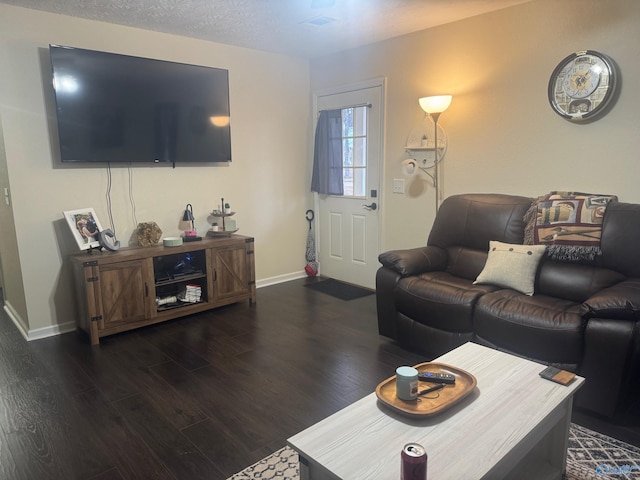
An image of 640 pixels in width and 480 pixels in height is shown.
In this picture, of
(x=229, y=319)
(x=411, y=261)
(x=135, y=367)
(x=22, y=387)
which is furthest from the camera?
(x=229, y=319)

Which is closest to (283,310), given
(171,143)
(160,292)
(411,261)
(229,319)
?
(229,319)

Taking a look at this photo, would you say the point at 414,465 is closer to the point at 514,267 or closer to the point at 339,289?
the point at 514,267

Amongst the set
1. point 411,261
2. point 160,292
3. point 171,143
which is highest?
point 171,143

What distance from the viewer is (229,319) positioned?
3.84 metres

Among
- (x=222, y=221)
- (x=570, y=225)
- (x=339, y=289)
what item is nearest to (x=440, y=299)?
(x=570, y=225)

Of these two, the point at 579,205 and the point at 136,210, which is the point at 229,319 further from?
the point at 579,205

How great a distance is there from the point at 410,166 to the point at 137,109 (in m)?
2.47

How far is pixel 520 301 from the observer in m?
2.58

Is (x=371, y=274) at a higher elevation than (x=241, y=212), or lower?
lower

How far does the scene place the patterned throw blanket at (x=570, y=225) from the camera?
107 inches

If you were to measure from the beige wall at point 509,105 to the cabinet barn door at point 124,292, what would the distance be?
2384 millimetres

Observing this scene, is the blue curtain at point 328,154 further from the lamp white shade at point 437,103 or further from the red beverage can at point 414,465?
the red beverage can at point 414,465

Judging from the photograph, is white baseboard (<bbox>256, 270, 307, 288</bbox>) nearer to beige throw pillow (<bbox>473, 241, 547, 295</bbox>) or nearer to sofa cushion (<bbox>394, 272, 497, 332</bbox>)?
sofa cushion (<bbox>394, 272, 497, 332</bbox>)

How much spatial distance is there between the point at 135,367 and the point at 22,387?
2.14 ft
